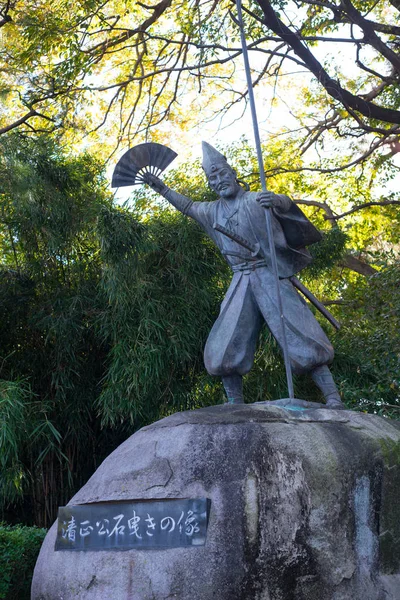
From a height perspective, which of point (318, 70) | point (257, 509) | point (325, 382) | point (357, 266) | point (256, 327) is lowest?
point (257, 509)

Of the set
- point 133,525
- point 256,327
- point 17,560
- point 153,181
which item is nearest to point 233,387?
point 256,327

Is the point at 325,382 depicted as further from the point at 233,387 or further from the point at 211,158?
the point at 211,158

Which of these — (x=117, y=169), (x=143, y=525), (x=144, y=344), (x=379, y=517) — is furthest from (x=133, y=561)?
(x=144, y=344)

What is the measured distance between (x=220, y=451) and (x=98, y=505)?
670 millimetres

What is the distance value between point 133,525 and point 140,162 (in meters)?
2.27

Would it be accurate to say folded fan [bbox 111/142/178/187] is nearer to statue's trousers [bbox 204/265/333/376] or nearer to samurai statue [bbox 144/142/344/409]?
samurai statue [bbox 144/142/344/409]

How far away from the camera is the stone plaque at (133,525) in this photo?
3.79 meters

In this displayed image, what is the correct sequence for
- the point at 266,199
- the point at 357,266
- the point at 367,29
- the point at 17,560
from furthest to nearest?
the point at 357,266 < the point at 367,29 < the point at 17,560 < the point at 266,199

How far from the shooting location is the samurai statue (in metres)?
4.77

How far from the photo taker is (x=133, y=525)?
3.92 m

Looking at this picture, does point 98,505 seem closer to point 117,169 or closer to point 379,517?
point 379,517

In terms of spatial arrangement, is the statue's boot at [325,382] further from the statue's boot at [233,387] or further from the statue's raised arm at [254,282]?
the statue's boot at [233,387]

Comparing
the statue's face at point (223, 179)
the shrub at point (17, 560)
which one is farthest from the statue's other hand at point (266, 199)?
the shrub at point (17, 560)

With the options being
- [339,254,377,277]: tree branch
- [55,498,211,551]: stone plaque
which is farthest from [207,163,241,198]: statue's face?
[339,254,377,277]: tree branch
